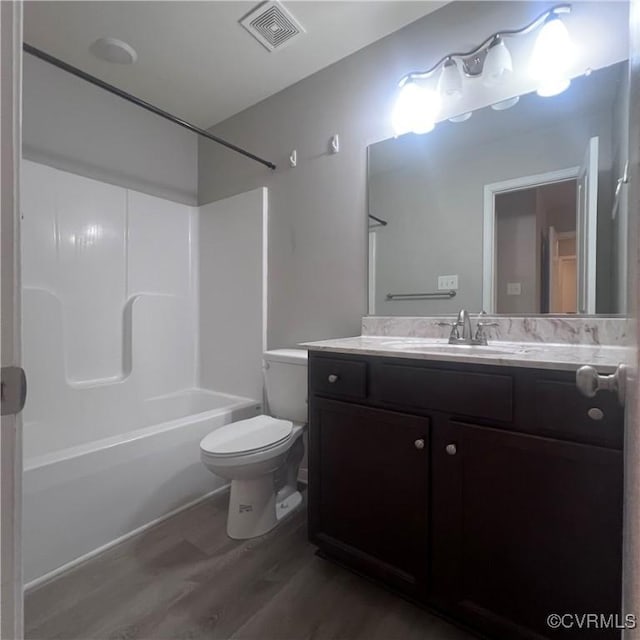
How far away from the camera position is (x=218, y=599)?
1253 mm

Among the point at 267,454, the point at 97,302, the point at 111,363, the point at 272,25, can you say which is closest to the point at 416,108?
the point at 272,25

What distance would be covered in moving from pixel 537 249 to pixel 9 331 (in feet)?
5.42

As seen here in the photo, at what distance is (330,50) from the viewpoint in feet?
6.23

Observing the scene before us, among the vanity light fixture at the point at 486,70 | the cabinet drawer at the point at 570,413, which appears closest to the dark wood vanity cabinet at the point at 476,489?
the cabinet drawer at the point at 570,413

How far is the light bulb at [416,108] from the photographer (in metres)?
1.66

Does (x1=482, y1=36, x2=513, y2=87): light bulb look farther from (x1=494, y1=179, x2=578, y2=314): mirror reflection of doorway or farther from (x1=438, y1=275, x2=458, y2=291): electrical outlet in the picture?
(x1=438, y1=275, x2=458, y2=291): electrical outlet

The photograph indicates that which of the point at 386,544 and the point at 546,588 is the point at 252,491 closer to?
the point at 386,544

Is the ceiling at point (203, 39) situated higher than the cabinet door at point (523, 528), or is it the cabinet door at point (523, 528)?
the ceiling at point (203, 39)

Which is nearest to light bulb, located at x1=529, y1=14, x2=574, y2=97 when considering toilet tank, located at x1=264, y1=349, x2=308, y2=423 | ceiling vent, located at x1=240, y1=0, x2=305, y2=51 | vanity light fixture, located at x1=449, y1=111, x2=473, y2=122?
vanity light fixture, located at x1=449, y1=111, x2=473, y2=122

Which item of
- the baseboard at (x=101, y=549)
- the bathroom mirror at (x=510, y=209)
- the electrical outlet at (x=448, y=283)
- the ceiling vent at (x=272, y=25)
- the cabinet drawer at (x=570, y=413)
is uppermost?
the ceiling vent at (x=272, y=25)

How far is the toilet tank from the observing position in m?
1.91

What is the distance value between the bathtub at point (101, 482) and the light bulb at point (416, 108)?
1.82 m

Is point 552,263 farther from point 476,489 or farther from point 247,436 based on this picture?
point 247,436

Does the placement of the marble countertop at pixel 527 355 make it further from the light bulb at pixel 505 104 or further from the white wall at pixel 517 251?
the light bulb at pixel 505 104
